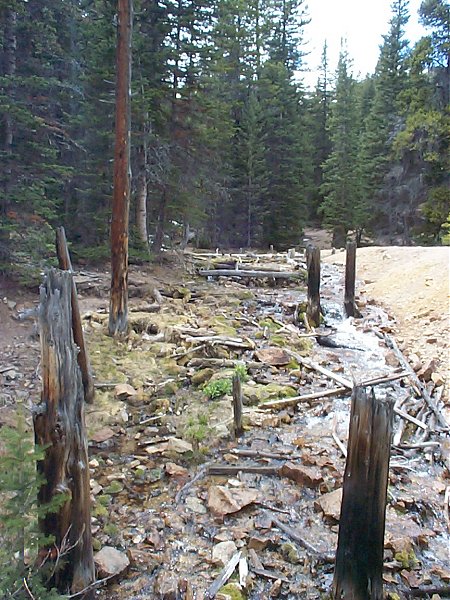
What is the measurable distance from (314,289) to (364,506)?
9096 mm

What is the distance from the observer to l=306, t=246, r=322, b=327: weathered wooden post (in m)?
12.1

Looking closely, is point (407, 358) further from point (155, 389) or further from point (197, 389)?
point (155, 389)

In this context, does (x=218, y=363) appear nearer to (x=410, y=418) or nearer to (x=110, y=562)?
(x=410, y=418)

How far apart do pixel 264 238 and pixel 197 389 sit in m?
23.1

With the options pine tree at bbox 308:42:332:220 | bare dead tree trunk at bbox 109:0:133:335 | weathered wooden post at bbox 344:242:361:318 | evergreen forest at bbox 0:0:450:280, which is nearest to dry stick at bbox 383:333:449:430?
weathered wooden post at bbox 344:242:361:318

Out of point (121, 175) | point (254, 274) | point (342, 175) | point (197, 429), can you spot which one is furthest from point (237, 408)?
point (342, 175)

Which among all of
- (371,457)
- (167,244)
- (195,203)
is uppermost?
(195,203)

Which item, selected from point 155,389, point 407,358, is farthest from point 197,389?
point 407,358

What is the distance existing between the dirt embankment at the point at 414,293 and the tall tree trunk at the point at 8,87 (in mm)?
9446

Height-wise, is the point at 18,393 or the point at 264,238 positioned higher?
the point at 264,238

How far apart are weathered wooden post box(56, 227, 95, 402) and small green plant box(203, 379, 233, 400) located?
5.85ft

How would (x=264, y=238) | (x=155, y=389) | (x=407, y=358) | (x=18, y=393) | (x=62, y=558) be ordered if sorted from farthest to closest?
(x=264, y=238), (x=407, y=358), (x=155, y=389), (x=18, y=393), (x=62, y=558)

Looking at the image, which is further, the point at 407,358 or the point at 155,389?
the point at 407,358

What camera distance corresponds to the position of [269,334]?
1053cm
